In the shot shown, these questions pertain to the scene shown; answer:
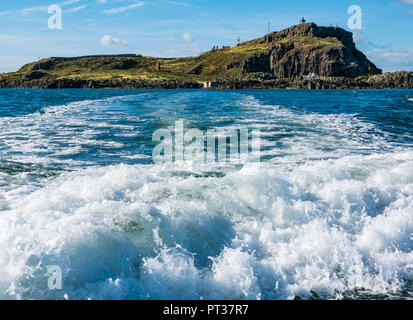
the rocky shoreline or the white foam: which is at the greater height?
the rocky shoreline

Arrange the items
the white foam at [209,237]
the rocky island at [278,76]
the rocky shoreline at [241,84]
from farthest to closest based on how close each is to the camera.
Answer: the rocky island at [278,76], the rocky shoreline at [241,84], the white foam at [209,237]

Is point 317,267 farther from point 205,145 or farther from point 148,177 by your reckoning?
point 205,145

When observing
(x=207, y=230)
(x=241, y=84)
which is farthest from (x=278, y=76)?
(x=207, y=230)

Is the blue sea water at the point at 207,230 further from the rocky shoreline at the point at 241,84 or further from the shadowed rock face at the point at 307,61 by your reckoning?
the shadowed rock face at the point at 307,61

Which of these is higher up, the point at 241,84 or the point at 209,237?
the point at 241,84

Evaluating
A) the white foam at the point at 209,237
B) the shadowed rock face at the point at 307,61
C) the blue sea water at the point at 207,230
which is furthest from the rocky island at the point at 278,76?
the white foam at the point at 209,237

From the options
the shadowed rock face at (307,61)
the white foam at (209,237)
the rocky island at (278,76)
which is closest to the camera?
the white foam at (209,237)

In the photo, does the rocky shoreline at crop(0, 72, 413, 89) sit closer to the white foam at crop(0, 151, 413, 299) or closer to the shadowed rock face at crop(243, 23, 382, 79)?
the shadowed rock face at crop(243, 23, 382, 79)

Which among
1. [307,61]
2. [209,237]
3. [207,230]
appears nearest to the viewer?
[209,237]

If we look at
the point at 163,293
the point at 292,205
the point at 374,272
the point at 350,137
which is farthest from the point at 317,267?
the point at 350,137

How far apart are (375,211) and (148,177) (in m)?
5.52

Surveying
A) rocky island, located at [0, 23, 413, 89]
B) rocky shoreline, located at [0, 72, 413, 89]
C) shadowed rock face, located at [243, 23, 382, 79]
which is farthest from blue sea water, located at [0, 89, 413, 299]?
shadowed rock face, located at [243, 23, 382, 79]

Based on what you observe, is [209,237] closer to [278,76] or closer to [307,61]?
[278,76]
